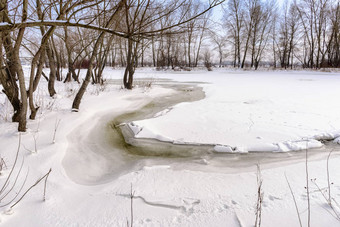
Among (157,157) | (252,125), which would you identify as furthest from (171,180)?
(252,125)

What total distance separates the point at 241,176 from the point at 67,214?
160 centimetres

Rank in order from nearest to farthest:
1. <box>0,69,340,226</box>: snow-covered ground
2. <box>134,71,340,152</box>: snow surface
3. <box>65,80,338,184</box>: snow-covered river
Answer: <box>0,69,340,226</box>: snow-covered ground
<box>65,80,338,184</box>: snow-covered river
<box>134,71,340,152</box>: snow surface

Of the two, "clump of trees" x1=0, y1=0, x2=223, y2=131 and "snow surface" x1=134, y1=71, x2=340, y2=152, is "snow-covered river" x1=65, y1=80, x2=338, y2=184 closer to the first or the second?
"snow surface" x1=134, y1=71, x2=340, y2=152

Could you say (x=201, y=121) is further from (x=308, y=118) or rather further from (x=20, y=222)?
(x=20, y=222)

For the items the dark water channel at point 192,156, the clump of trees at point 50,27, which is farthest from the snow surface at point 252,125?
the clump of trees at point 50,27

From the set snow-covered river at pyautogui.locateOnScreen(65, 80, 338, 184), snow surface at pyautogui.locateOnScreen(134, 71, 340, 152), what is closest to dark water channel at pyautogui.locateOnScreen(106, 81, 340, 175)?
snow-covered river at pyautogui.locateOnScreen(65, 80, 338, 184)

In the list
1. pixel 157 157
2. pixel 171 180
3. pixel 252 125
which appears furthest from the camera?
pixel 252 125

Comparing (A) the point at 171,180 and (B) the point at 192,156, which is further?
(B) the point at 192,156

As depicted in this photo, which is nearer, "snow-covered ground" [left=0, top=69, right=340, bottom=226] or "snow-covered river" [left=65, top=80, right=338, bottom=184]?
"snow-covered ground" [left=0, top=69, right=340, bottom=226]

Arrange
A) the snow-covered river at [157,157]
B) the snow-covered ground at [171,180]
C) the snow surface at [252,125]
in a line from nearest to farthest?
the snow-covered ground at [171,180] < the snow-covered river at [157,157] < the snow surface at [252,125]

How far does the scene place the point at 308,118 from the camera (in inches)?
159

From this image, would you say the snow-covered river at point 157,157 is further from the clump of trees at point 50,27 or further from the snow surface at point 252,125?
the clump of trees at point 50,27

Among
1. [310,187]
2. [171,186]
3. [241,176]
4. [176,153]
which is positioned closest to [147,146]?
[176,153]

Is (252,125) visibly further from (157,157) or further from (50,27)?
(50,27)
